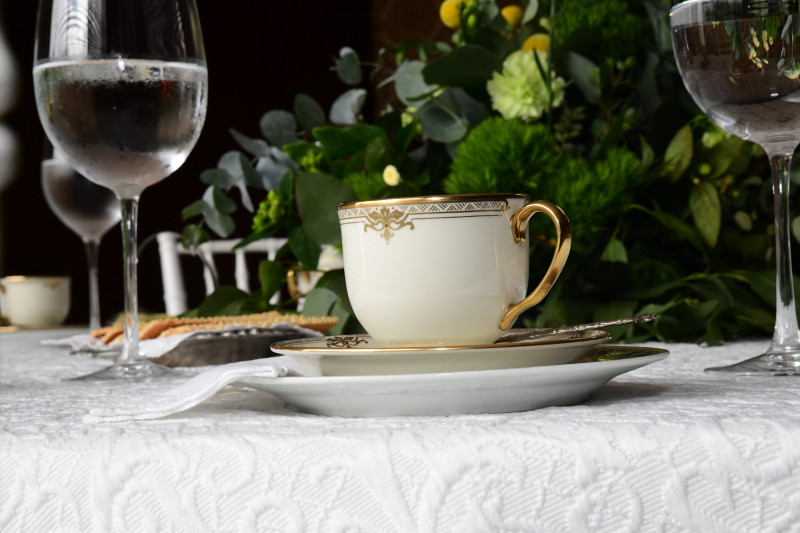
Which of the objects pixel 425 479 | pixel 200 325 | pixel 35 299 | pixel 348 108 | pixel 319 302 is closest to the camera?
pixel 425 479

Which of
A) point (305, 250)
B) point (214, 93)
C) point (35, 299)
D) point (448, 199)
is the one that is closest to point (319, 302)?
point (305, 250)

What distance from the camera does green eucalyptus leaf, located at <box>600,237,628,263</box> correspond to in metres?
0.79

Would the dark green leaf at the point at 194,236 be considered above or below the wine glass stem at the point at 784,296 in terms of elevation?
above

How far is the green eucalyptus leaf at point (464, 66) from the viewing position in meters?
0.88

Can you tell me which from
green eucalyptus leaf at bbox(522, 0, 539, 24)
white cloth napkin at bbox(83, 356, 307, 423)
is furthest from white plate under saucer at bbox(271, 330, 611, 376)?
green eucalyptus leaf at bbox(522, 0, 539, 24)

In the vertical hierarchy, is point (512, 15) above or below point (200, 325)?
above

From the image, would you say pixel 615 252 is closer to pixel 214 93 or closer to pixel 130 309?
pixel 130 309

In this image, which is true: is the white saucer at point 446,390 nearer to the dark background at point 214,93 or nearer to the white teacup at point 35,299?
the white teacup at point 35,299

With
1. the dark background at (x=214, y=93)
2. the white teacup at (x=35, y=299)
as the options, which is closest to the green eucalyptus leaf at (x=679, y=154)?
the white teacup at (x=35, y=299)

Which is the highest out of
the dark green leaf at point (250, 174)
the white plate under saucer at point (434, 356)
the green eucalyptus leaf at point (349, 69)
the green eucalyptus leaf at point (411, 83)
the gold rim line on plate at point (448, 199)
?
the green eucalyptus leaf at point (349, 69)

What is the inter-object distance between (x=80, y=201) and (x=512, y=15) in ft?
1.84

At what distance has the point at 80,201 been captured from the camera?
3.76ft

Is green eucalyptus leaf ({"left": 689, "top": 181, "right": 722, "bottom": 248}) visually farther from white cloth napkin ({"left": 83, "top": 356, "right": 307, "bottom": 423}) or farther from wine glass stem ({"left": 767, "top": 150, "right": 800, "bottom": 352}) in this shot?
white cloth napkin ({"left": 83, "top": 356, "right": 307, "bottom": 423})

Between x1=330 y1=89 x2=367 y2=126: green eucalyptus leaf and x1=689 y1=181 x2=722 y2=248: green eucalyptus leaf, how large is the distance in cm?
49
